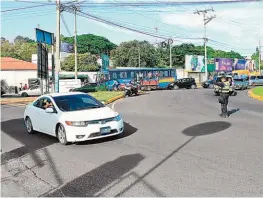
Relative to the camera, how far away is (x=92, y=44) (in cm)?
12531

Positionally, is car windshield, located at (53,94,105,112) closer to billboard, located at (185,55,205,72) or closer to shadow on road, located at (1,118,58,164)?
shadow on road, located at (1,118,58,164)

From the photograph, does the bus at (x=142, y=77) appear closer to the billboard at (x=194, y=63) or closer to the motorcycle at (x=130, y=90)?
the motorcycle at (x=130, y=90)

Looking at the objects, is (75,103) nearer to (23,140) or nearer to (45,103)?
(45,103)

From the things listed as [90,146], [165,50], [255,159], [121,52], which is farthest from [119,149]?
[165,50]

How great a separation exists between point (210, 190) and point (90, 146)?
4515mm

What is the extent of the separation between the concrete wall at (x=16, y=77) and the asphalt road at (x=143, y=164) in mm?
50540

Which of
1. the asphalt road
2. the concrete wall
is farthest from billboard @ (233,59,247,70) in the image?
the asphalt road

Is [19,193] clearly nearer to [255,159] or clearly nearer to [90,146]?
[90,146]

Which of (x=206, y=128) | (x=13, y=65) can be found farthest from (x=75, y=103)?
(x=13, y=65)

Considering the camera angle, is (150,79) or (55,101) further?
(150,79)

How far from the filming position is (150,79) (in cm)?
4694

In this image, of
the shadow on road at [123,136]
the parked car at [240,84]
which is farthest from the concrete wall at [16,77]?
the shadow on road at [123,136]

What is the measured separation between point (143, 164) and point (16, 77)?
56265 millimetres

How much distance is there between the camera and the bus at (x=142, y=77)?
1725 inches
